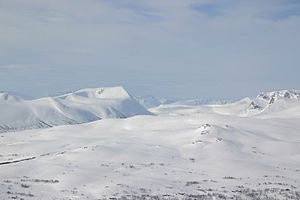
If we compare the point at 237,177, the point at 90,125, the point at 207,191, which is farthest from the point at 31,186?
the point at 90,125

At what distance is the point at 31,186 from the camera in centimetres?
3497

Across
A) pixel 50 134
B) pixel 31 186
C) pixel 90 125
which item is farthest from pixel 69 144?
pixel 31 186

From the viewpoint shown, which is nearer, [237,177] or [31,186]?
[31,186]

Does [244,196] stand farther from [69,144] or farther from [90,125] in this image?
[90,125]

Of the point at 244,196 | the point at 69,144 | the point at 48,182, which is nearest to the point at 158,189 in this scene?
the point at 244,196

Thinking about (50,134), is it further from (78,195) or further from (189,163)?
(78,195)

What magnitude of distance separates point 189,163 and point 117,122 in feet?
285

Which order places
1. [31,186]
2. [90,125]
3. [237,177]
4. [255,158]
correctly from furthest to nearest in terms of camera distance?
1. [90,125]
2. [255,158]
3. [237,177]
4. [31,186]

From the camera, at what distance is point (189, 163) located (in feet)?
210

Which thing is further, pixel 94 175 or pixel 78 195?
pixel 94 175

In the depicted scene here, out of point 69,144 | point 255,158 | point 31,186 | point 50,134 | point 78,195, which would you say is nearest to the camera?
point 78,195

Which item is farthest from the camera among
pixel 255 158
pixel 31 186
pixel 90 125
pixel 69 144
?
pixel 90 125

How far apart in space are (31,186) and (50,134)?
84302 millimetres

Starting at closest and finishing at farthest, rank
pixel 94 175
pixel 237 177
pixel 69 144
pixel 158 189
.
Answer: pixel 158 189 → pixel 94 175 → pixel 237 177 → pixel 69 144
